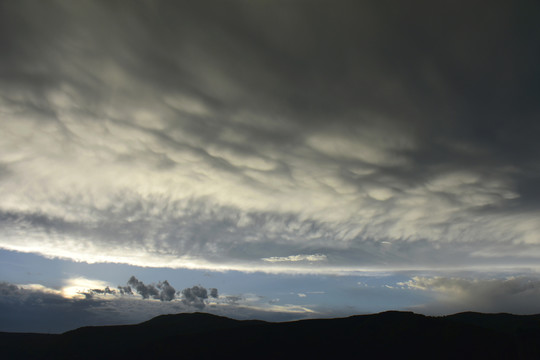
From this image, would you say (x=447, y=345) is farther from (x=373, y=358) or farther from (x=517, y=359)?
(x=373, y=358)

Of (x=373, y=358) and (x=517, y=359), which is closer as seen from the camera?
(x=517, y=359)

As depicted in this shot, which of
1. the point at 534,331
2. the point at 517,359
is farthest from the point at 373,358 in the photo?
the point at 534,331

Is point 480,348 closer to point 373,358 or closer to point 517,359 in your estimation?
point 517,359

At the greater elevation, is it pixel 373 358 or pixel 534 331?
pixel 534 331

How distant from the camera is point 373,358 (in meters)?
200

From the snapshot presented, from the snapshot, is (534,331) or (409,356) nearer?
(534,331)

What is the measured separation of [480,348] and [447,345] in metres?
18.0

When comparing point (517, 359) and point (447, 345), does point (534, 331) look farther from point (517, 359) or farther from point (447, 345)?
point (447, 345)

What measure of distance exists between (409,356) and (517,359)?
56871 millimetres

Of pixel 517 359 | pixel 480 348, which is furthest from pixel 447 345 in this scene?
pixel 517 359

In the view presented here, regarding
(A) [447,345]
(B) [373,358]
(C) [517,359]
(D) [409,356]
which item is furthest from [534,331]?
(B) [373,358]

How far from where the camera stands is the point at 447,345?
649ft

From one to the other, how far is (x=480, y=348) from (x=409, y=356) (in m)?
43.4

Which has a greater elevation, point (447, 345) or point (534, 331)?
point (534, 331)
